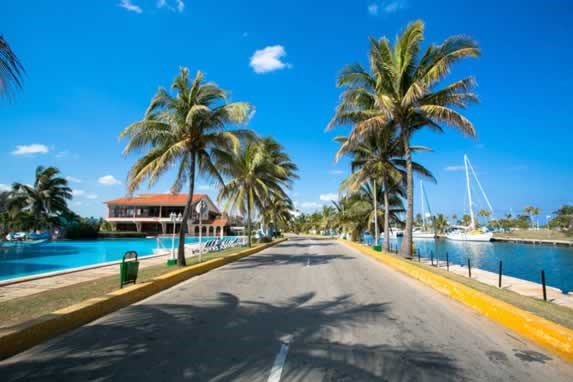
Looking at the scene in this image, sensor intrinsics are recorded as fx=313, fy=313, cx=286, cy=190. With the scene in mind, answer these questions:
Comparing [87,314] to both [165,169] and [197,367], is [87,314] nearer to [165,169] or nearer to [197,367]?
[197,367]

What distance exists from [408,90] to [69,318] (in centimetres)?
1475

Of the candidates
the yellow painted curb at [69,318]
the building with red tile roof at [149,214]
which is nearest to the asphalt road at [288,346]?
the yellow painted curb at [69,318]

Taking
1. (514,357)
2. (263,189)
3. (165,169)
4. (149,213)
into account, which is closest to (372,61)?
(165,169)

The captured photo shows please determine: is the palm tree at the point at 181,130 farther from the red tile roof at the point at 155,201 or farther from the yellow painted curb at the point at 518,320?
the red tile roof at the point at 155,201

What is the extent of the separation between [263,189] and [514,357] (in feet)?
71.7

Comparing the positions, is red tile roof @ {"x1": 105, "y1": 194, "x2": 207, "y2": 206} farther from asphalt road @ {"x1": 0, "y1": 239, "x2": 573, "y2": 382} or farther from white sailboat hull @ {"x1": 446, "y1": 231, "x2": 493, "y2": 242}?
white sailboat hull @ {"x1": 446, "y1": 231, "x2": 493, "y2": 242}

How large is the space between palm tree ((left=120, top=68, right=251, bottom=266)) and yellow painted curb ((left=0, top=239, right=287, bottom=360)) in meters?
4.73

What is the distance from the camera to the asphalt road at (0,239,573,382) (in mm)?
3475

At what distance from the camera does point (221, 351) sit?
4.05m

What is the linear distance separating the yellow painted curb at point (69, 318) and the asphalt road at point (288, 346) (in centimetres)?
18

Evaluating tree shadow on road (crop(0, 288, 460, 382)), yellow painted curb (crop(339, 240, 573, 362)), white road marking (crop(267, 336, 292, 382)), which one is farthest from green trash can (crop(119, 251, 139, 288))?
yellow painted curb (crop(339, 240, 573, 362))

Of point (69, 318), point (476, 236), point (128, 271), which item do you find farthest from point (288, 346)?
point (476, 236)

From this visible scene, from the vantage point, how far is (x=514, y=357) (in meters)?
4.02

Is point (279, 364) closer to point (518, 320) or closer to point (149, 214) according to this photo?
point (518, 320)
